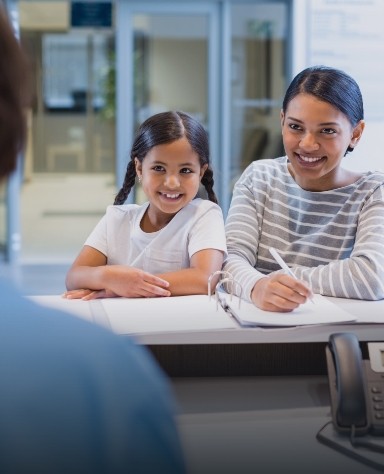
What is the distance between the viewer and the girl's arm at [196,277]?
1986 mm

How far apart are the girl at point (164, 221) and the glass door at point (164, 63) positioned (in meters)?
4.52

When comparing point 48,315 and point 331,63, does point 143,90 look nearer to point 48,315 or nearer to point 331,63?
point 331,63

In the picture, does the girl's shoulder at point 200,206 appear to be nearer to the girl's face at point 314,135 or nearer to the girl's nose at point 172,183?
the girl's nose at point 172,183

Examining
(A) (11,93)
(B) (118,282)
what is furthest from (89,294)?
(A) (11,93)

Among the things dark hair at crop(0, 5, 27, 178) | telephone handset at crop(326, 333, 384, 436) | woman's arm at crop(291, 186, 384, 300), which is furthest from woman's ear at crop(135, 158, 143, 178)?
dark hair at crop(0, 5, 27, 178)

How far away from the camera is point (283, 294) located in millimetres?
1699

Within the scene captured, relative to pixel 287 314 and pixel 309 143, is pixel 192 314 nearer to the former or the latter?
pixel 287 314

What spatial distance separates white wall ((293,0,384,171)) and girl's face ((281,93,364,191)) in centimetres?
362

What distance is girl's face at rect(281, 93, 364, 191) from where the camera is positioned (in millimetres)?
2076

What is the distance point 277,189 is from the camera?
226cm

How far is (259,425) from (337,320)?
24cm

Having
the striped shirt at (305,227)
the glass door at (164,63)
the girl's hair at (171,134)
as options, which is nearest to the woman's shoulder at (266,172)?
the striped shirt at (305,227)

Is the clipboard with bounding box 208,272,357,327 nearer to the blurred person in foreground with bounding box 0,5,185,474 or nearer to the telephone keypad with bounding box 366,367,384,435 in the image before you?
the telephone keypad with bounding box 366,367,384,435

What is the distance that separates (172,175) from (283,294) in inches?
22.6
